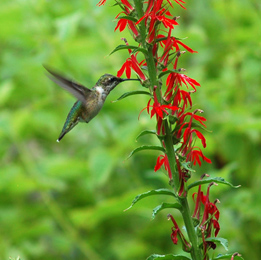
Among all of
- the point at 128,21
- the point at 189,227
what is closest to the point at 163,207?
the point at 189,227

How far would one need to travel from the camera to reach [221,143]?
137 inches

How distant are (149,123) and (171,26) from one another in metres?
1.46

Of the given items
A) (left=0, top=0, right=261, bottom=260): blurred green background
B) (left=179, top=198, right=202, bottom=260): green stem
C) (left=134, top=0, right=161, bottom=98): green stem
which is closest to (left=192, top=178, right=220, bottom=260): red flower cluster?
(left=179, top=198, right=202, bottom=260): green stem

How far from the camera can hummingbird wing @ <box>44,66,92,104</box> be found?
72.3 inches

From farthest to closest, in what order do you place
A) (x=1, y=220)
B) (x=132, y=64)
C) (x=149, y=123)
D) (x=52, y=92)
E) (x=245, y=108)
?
(x=52, y=92), (x=1, y=220), (x=245, y=108), (x=149, y=123), (x=132, y=64)

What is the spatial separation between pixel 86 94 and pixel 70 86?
0.13m

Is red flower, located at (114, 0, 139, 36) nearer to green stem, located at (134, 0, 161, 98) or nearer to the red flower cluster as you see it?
green stem, located at (134, 0, 161, 98)

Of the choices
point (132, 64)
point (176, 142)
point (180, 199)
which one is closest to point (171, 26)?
point (132, 64)

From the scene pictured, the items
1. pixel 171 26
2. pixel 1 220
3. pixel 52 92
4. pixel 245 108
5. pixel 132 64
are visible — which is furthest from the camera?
pixel 52 92

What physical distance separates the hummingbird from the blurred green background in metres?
0.56

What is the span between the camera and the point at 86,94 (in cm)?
205

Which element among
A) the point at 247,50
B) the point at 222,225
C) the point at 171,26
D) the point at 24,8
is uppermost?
the point at 24,8

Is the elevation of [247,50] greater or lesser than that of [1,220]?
greater

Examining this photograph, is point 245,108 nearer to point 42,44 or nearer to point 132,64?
point 42,44
